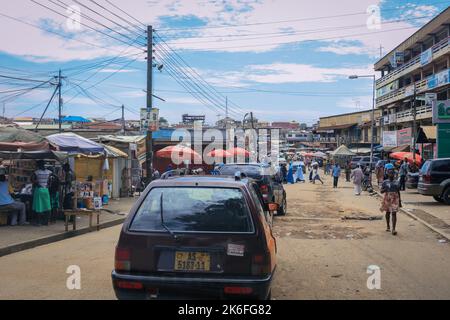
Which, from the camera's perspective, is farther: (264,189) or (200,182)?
(264,189)

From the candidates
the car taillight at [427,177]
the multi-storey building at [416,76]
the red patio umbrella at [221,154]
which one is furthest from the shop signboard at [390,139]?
the car taillight at [427,177]

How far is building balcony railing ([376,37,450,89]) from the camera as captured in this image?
131 ft

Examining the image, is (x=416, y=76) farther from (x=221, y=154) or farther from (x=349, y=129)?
(x=221, y=154)

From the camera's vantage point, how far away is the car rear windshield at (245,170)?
1548cm

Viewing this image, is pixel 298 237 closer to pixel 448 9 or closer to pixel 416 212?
pixel 416 212

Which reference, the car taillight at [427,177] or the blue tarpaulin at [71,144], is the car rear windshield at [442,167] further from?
the blue tarpaulin at [71,144]

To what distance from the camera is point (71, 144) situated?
610 inches

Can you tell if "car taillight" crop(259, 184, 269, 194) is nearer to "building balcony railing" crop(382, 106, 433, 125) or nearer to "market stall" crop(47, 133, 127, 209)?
"market stall" crop(47, 133, 127, 209)

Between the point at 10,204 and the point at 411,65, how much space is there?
4674cm

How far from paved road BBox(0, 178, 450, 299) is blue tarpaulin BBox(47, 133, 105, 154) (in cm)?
325

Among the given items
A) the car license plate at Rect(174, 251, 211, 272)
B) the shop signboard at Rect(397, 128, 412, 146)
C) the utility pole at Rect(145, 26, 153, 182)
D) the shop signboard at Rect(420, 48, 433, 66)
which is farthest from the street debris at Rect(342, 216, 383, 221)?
the shop signboard at Rect(420, 48, 433, 66)

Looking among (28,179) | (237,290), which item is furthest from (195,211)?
(28,179)
